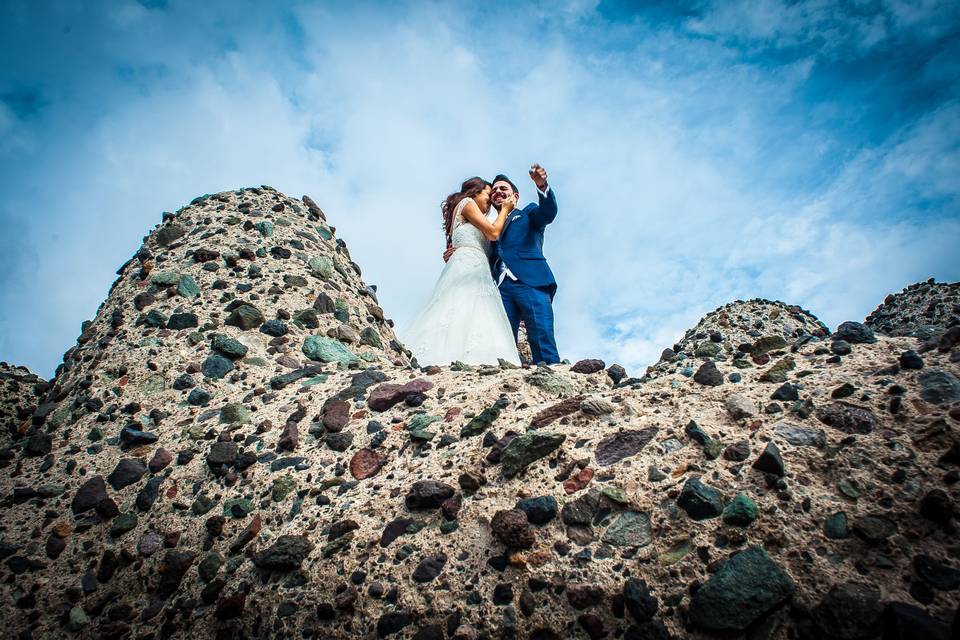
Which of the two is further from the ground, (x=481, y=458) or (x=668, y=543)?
(x=481, y=458)

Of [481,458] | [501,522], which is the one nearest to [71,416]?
[481,458]

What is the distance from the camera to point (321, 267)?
4051 mm

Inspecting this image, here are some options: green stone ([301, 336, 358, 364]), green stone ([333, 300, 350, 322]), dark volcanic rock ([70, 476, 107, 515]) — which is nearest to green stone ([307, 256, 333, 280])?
green stone ([333, 300, 350, 322])

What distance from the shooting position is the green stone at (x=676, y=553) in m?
1.43

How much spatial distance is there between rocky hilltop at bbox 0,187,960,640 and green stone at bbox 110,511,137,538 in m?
0.02

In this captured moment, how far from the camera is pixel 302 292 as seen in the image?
146 inches

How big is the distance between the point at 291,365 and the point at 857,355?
2911mm

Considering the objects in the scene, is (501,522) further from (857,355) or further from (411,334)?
(411,334)

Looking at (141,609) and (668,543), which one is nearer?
(668,543)

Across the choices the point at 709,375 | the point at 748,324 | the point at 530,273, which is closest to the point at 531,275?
the point at 530,273

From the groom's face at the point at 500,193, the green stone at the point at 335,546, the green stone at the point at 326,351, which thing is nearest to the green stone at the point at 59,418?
the green stone at the point at 326,351

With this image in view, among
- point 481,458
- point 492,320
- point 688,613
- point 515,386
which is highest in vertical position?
point 492,320

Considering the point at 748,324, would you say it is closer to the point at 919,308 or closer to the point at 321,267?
the point at 919,308

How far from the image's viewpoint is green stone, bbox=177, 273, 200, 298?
3434 mm
